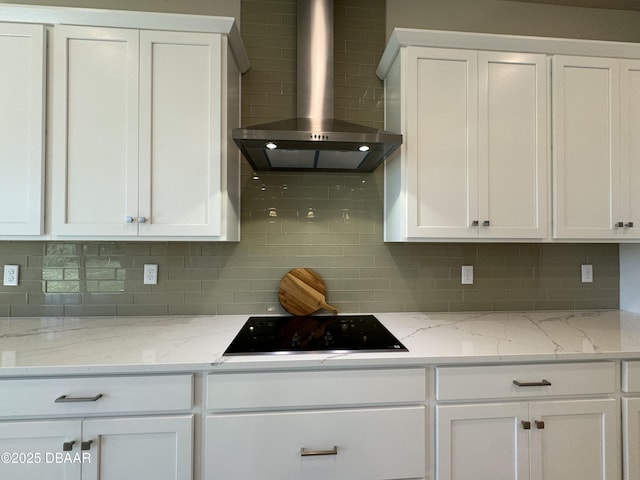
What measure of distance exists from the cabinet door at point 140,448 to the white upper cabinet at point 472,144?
1289 mm

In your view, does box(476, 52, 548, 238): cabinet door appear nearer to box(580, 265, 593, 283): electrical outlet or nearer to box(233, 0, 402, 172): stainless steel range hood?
box(233, 0, 402, 172): stainless steel range hood

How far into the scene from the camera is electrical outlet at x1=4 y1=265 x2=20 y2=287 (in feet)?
5.49

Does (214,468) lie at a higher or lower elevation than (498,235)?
lower

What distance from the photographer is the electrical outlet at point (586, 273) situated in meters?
1.92

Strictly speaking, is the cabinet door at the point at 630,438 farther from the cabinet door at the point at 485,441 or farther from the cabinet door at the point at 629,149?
the cabinet door at the point at 629,149

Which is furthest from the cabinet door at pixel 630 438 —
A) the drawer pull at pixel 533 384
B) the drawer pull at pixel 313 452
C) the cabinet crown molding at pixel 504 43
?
the cabinet crown molding at pixel 504 43

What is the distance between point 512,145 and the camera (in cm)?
153

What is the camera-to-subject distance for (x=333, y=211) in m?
1.83

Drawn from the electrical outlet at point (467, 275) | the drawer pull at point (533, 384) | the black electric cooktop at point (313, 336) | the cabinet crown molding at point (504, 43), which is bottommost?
the drawer pull at point (533, 384)

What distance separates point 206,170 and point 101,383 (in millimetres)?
945

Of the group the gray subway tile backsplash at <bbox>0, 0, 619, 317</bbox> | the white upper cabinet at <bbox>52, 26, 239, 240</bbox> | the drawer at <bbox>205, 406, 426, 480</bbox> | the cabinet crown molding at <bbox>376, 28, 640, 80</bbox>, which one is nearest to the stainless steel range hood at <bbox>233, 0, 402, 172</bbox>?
the gray subway tile backsplash at <bbox>0, 0, 619, 317</bbox>

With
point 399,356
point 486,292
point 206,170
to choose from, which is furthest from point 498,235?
point 206,170

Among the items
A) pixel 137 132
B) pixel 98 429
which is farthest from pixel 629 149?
pixel 98 429

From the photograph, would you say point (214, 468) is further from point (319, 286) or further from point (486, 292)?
point (486, 292)
